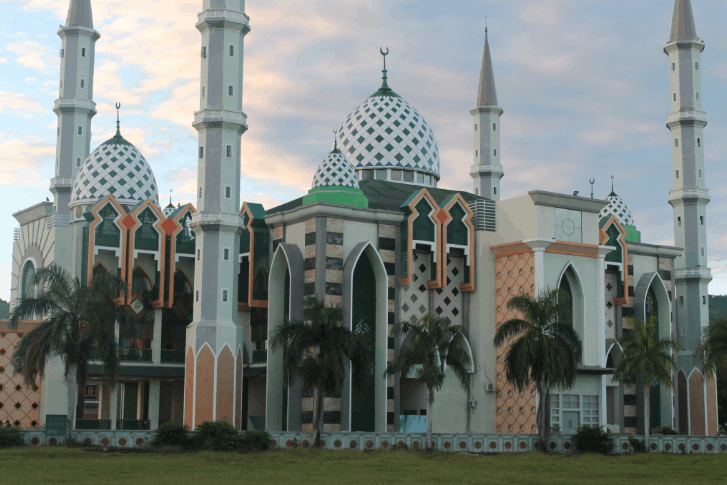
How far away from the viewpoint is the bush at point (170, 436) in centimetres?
2994

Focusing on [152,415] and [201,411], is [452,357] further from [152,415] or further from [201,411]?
[152,415]

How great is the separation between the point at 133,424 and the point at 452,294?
51.0ft

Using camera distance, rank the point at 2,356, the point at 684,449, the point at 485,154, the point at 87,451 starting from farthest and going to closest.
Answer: the point at 485,154 → the point at 2,356 → the point at 684,449 → the point at 87,451

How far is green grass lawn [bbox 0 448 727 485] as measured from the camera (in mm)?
22672

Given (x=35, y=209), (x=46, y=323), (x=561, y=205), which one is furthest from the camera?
(x=35, y=209)

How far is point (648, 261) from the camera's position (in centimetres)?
4644

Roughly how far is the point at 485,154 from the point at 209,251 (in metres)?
20.1

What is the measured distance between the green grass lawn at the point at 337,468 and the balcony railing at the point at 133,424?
1398 cm

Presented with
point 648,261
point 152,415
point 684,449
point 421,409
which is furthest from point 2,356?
point 648,261

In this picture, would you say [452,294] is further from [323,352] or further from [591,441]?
[323,352]

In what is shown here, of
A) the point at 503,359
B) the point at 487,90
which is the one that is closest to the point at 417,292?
the point at 503,359

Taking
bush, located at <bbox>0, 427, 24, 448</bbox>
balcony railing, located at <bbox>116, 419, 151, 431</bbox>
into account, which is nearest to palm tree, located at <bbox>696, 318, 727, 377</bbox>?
bush, located at <bbox>0, 427, 24, 448</bbox>

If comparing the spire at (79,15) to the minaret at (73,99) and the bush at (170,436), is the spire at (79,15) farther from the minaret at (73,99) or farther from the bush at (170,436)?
the bush at (170,436)

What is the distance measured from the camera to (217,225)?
120 feet
